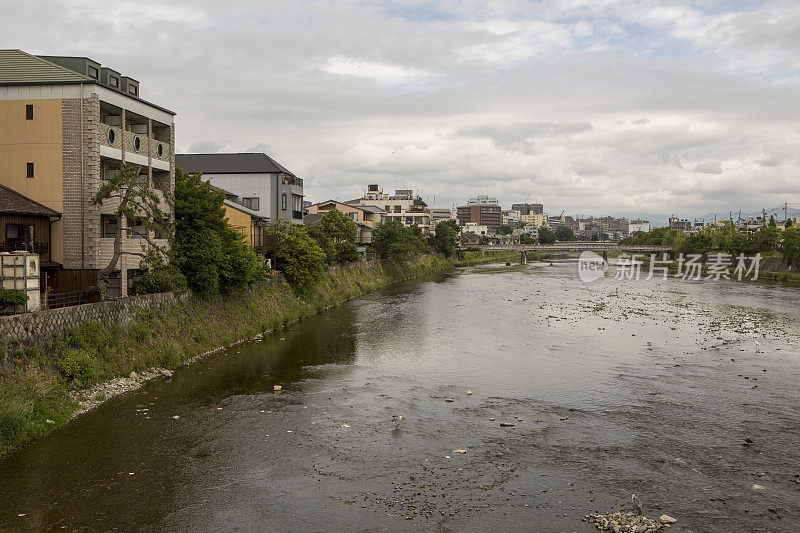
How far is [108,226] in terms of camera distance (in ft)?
85.1

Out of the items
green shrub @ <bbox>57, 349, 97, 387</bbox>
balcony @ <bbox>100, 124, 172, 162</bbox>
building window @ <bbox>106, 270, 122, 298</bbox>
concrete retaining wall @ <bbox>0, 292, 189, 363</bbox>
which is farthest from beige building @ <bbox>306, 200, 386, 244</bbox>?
green shrub @ <bbox>57, 349, 97, 387</bbox>

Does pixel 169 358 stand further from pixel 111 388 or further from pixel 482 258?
pixel 482 258

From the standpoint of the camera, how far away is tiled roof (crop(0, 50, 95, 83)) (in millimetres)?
22969

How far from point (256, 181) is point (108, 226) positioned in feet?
82.5

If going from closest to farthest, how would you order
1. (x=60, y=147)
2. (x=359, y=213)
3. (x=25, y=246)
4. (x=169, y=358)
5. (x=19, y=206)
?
(x=25, y=246)
(x=19, y=206)
(x=169, y=358)
(x=60, y=147)
(x=359, y=213)

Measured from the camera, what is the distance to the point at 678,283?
68.0 metres

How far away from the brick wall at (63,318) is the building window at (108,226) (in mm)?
3911

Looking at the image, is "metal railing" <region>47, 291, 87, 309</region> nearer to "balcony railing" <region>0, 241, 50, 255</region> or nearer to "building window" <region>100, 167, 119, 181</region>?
"balcony railing" <region>0, 241, 50, 255</region>

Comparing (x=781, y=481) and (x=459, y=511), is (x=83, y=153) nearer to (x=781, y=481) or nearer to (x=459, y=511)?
(x=459, y=511)

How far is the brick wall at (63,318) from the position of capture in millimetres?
16812

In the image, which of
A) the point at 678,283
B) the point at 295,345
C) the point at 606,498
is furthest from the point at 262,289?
the point at 678,283

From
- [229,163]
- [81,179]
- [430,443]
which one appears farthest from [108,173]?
[229,163]

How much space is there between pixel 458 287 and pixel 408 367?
37.6 meters

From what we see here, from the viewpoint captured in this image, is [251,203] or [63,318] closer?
[63,318]
